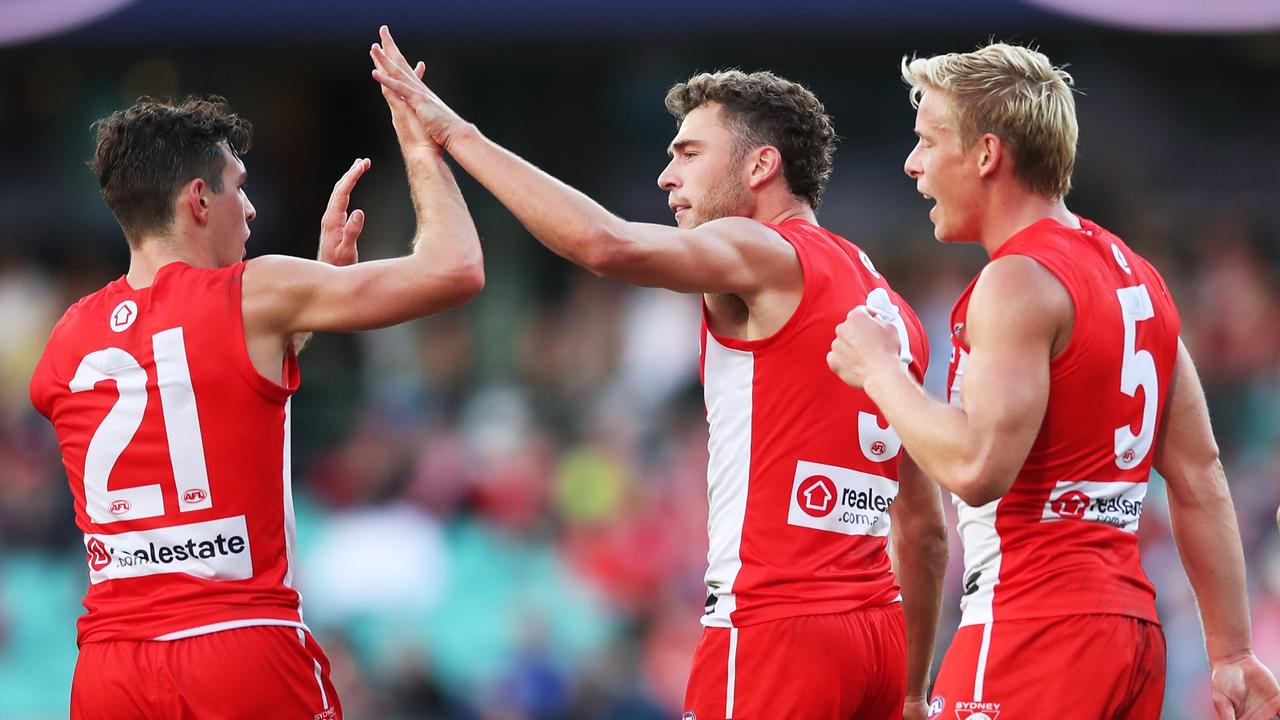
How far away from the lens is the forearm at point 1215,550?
16.3 ft

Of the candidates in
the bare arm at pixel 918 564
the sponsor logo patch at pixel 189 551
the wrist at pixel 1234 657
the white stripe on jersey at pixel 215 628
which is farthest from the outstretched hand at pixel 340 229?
the wrist at pixel 1234 657

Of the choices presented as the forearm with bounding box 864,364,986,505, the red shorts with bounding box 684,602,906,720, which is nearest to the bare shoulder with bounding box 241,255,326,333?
the red shorts with bounding box 684,602,906,720

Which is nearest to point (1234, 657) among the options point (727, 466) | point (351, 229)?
point (727, 466)

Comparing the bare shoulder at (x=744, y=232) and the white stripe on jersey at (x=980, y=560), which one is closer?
the white stripe on jersey at (x=980, y=560)

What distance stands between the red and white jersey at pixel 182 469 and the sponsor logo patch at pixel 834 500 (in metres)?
1.68

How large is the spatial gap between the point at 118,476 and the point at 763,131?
2514mm

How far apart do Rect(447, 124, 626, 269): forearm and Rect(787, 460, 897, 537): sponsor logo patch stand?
1.00m

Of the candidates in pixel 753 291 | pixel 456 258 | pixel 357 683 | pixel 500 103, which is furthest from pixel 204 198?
pixel 500 103

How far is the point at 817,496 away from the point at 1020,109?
1371 millimetres

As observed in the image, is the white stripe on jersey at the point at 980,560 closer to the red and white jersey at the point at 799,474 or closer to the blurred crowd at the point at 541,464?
the red and white jersey at the point at 799,474

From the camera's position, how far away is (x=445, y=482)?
1302 centimetres

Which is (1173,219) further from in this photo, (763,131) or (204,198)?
(204,198)

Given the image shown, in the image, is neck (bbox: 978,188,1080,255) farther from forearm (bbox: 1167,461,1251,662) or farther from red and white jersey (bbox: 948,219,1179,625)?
forearm (bbox: 1167,461,1251,662)

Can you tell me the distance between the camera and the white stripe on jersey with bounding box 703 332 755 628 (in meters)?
5.01
